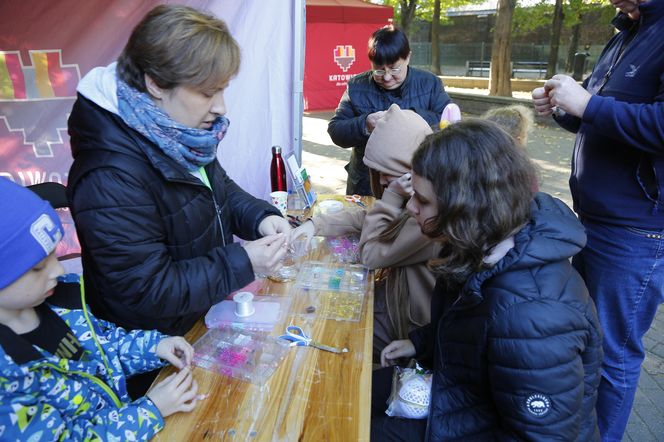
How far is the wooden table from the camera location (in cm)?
116

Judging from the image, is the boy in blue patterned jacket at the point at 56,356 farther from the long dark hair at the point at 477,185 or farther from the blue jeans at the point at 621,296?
the blue jeans at the point at 621,296

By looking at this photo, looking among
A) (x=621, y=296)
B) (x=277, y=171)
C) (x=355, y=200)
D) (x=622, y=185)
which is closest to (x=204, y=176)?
(x=277, y=171)

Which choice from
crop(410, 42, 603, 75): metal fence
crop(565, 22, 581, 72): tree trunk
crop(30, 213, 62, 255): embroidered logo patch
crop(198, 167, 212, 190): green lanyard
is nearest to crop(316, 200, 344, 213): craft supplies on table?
crop(198, 167, 212, 190): green lanyard

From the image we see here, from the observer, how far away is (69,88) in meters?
3.02

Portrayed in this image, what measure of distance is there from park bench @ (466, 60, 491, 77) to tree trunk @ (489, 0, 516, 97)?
12.3m

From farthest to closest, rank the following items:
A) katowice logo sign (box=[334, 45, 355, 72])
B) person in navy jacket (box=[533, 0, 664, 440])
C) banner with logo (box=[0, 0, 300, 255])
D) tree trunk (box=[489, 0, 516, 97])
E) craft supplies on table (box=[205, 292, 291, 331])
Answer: katowice logo sign (box=[334, 45, 355, 72])
tree trunk (box=[489, 0, 516, 97])
banner with logo (box=[0, 0, 300, 255])
person in navy jacket (box=[533, 0, 664, 440])
craft supplies on table (box=[205, 292, 291, 331])

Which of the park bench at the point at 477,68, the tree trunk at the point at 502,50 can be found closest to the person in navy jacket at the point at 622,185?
the tree trunk at the point at 502,50

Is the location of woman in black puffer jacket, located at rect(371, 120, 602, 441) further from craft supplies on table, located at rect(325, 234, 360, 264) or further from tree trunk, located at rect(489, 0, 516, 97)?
tree trunk, located at rect(489, 0, 516, 97)

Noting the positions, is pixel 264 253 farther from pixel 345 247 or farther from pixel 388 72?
pixel 388 72

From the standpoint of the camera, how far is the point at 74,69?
9.78 feet

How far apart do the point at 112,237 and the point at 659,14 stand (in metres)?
2.16

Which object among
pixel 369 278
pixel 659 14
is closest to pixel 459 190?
pixel 369 278

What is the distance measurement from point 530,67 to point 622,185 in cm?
2469

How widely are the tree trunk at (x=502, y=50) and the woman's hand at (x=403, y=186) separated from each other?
35.8 ft
